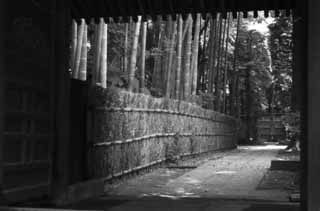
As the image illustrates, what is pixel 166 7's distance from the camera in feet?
30.6

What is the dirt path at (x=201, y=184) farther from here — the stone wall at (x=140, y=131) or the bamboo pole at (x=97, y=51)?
the bamboo pole at (x=97, y=51)

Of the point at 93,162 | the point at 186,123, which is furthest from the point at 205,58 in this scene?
the point at 93,162

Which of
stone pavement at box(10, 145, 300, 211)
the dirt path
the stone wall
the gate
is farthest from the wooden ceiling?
the dirt path

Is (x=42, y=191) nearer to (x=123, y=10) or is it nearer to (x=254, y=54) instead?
(x=123, y=10)

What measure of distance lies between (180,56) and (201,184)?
7.10 m

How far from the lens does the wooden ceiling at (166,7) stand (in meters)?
9.14

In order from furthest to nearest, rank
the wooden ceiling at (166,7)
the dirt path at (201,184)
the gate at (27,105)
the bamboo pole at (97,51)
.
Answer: the bamboo pole at (97,51)
the dirt path at (201,184)
the wooden ceiling at (166,7)
the gate at (27,105)

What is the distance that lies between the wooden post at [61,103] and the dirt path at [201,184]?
6.12ft

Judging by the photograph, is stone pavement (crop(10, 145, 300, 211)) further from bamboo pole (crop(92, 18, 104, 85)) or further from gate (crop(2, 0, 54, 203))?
bamboo pole (crop(92, 18, 104, 85))

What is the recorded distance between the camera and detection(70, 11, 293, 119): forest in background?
12.6 metres

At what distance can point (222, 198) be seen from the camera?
9.59 m

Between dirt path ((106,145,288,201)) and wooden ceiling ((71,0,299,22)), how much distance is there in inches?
129

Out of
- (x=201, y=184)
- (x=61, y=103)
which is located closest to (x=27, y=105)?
(x=61, y=103)

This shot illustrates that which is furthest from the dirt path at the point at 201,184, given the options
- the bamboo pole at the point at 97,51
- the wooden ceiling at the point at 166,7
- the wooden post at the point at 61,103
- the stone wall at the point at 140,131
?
the wooden ceiling at the point at 166,7
